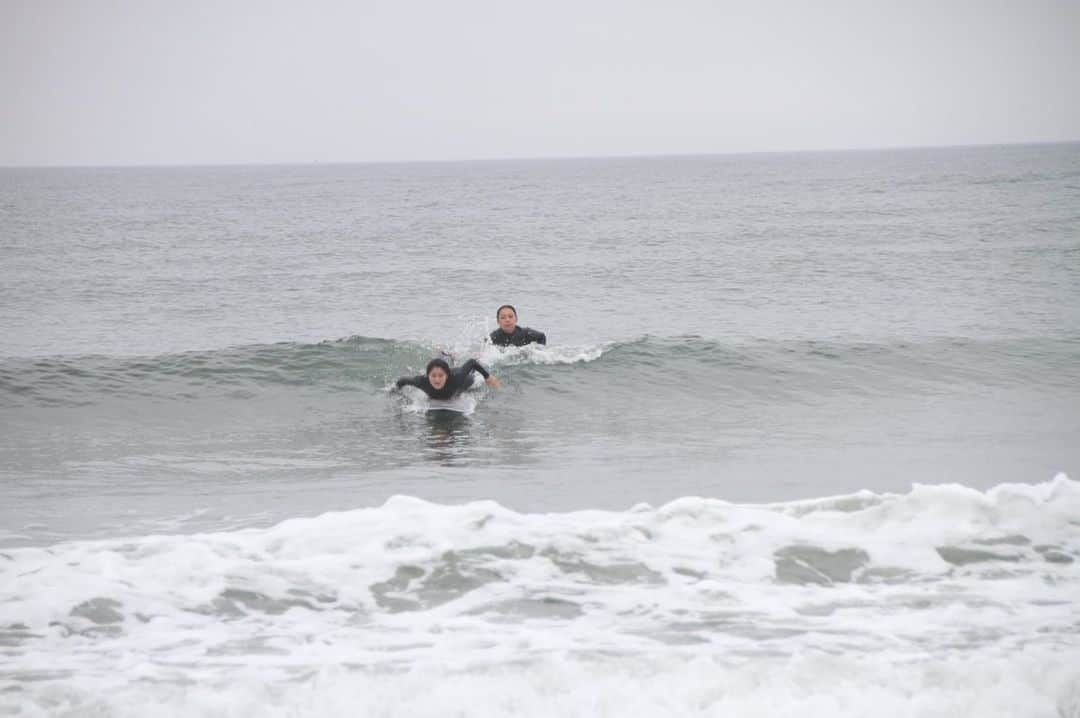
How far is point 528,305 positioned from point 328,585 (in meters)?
19.2

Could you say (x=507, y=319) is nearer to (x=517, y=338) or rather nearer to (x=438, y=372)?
(x=517, y=338)

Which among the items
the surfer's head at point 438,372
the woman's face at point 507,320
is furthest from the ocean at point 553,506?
the surfer's head at point 438,372

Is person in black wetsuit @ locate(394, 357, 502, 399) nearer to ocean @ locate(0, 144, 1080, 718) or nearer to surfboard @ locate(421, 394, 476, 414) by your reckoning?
surfboard @ locate(421, 394, 476, 414)

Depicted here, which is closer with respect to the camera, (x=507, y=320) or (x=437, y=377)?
(x=437, y=377)

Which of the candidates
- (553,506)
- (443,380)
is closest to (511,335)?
(443,380)

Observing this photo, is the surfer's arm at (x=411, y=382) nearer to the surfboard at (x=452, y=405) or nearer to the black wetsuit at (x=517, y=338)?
the surfboard at (x=452, y=405)

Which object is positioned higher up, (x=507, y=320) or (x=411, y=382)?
(x=507, y=320)

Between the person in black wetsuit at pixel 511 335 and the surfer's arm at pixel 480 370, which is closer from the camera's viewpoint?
the surfer's arm at pixel 480 370

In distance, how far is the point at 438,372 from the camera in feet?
43.2

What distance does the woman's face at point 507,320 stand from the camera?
16906mm

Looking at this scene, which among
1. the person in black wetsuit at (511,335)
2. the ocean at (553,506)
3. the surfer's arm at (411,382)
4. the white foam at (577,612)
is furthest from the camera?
the person in black wetsuit at (511,335)

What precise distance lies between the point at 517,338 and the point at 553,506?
28.7ft

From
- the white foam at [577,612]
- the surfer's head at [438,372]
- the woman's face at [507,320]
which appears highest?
the woman's face at [507,320]

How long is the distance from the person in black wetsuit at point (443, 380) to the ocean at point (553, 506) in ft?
1.05
